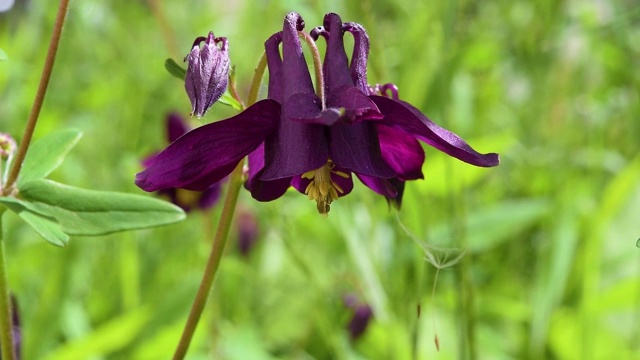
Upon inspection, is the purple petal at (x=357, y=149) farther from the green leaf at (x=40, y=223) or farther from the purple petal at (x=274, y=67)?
the green leaf at (x=40, y=223)

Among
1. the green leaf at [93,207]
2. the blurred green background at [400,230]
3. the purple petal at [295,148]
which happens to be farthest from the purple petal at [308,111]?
the blurred green background at [400,230]

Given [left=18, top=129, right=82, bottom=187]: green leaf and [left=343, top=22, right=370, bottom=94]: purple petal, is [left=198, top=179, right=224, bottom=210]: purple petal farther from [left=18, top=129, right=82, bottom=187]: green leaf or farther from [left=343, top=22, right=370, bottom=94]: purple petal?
[left=343, top=22, right=370, bottom=94]: purple petal

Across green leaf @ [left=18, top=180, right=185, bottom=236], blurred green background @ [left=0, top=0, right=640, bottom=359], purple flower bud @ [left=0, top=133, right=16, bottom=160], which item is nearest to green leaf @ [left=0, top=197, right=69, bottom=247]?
green leaf @ [left=18, top=180, right=185, bottom=236]

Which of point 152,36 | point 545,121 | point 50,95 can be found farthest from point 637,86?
point 152,36

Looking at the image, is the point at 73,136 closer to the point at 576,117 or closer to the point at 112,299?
the point at 112,299

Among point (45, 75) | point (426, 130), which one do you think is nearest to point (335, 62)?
point (426, 130)
